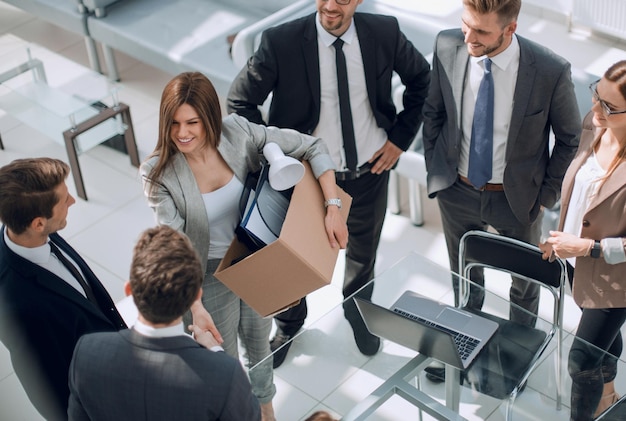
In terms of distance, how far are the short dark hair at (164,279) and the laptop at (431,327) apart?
94 centimetres

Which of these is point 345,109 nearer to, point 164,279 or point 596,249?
point 596,249

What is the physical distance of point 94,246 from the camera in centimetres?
512

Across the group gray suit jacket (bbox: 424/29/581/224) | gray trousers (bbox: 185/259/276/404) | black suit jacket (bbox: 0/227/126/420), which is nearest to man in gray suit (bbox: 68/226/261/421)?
black suit jacket (bbox: 0/227/126/420)

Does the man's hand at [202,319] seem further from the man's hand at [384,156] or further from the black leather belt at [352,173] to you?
the man's hand at [384,156]

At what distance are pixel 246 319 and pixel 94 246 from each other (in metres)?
1.99

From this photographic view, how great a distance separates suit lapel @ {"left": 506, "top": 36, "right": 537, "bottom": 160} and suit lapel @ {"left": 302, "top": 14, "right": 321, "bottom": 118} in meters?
0.77

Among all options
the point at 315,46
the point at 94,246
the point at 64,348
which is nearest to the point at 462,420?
the point at 64,348

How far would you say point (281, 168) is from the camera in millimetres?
3020

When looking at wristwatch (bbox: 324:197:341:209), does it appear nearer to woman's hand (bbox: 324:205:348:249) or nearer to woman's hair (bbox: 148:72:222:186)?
woman's hand (bbox: 324:205:348:249)

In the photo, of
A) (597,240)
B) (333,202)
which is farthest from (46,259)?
(597,240)

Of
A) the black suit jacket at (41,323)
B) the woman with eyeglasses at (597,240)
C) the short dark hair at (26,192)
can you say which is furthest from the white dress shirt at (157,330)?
the woman with eyeglasses at (597,240)

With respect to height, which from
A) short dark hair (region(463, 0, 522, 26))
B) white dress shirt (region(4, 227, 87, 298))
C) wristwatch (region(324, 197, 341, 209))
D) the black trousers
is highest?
short dark hair (region(463, 0, 522, 26))

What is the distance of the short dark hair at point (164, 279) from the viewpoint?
88.4 inches

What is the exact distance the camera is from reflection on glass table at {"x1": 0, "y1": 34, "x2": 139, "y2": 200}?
552 centimetres
